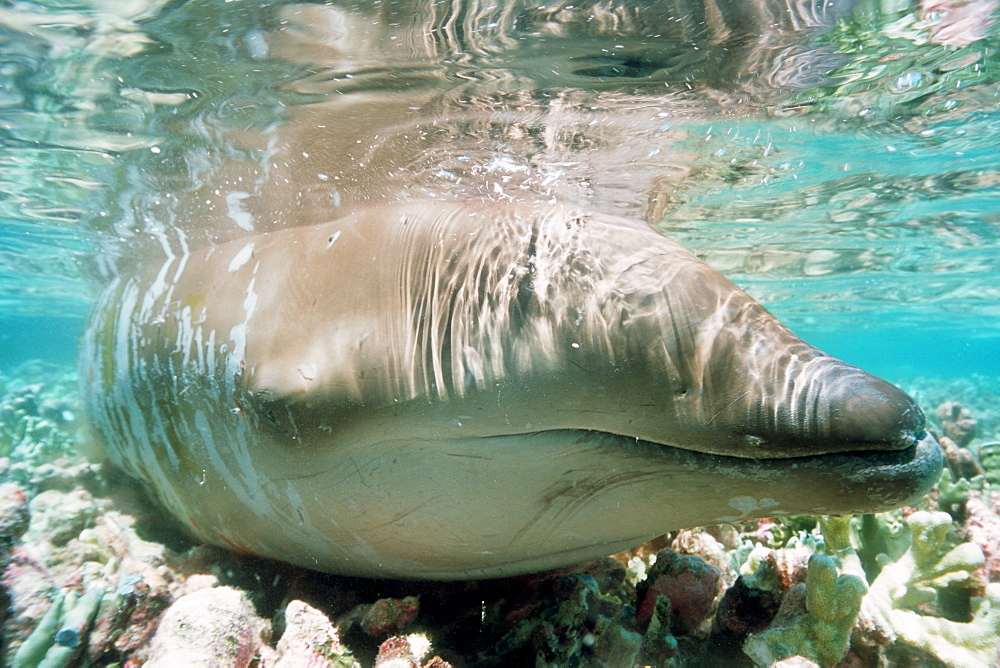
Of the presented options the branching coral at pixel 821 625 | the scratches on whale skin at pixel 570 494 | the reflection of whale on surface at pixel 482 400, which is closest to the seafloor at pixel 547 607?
the branching coral at pixel 821 625

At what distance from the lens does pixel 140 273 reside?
5148 millimetres

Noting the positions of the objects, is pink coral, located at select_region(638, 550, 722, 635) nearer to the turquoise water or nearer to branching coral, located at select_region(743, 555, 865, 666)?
branching coral, located at select_region(743, 555, 865, 666)

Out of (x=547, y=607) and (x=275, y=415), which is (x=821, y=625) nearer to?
(x=547, y=607)

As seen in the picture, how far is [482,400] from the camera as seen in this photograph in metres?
2.61

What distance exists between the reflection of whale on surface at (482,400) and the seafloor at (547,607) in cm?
32

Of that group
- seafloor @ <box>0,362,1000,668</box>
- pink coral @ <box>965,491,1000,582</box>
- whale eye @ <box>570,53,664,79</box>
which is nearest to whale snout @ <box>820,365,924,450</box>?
seafloor @ <box>0,362,1000,668</box>

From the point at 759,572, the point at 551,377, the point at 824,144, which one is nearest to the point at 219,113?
the point at 551,377

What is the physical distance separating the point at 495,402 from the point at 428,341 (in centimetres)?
51

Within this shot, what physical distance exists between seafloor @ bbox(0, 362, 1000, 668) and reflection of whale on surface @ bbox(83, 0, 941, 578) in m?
0.32

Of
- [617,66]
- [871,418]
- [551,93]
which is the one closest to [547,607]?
[871,418]

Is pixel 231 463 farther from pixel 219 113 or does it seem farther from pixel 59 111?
pixel 59 111

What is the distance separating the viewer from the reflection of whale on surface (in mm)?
2201

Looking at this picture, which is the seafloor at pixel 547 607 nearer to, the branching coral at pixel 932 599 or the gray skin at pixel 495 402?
the branching coral at pixel 932 599

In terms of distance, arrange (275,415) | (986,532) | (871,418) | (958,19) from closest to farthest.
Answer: (871,418)
(275,415)
(986,532)
(958,19)
